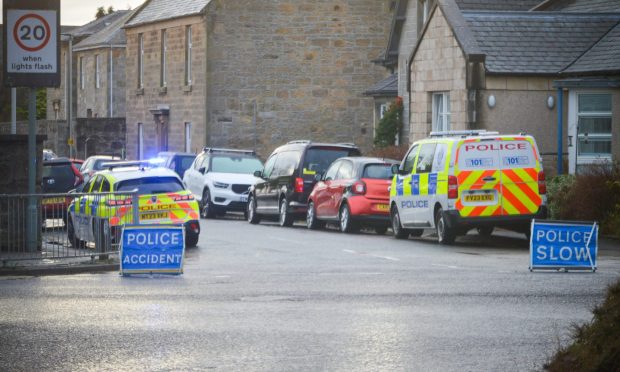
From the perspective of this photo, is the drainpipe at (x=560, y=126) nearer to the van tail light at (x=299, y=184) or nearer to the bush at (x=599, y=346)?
the van tail light at (x=299, y=184)

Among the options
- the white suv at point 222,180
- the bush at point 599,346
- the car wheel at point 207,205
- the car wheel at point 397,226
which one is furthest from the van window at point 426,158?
the bush at point 599,346

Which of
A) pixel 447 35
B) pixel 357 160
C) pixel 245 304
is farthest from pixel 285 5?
pixel 245 304

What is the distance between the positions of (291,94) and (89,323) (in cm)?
4430

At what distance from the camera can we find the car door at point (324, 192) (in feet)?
98.8

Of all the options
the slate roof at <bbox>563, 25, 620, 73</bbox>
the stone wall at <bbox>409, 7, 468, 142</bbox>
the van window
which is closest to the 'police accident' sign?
the van window

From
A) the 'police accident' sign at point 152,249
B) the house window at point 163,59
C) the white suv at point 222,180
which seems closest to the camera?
the 'police accident' sign at point 152,249

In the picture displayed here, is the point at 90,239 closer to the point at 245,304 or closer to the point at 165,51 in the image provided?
the point at 245,304

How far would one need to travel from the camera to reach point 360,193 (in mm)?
28656

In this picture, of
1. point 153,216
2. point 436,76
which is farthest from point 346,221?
point 436,76

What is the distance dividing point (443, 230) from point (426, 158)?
1.46 metres

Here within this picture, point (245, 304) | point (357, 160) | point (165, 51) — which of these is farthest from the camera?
point (165, 51)

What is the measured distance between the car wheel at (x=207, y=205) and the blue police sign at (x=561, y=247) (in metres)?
19.6

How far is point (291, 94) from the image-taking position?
57281mm

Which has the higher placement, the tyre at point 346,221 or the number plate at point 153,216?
the number plate at point 153,216
